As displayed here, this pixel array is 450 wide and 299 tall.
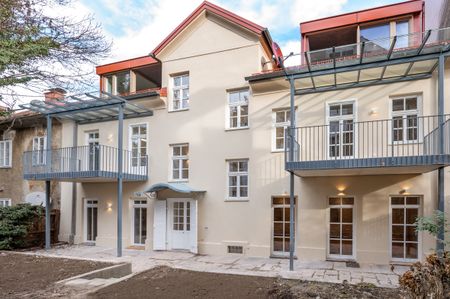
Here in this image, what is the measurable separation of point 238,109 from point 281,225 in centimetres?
439

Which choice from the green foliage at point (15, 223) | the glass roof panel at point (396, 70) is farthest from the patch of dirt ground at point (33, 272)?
the glass roof panel at point (396, 70)

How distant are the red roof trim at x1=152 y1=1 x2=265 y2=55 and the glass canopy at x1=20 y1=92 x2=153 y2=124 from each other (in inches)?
102

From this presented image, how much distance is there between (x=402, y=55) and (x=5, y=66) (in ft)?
30.9

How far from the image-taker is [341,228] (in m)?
10.6

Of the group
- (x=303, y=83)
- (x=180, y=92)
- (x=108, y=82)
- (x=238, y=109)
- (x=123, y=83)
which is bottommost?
(x=238, y=109)

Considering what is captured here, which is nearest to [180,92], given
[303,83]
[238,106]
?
[238,106]

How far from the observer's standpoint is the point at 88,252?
12.6 meters

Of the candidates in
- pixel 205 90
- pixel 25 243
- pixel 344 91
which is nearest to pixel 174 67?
pixel 205 90

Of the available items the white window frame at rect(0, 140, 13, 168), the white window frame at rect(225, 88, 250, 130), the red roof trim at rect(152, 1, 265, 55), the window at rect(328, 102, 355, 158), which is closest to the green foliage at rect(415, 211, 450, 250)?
the window at rect(328, 102, 355, 158)

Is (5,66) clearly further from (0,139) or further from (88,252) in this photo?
(0,139)

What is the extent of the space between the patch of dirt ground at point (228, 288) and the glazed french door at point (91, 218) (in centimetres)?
716

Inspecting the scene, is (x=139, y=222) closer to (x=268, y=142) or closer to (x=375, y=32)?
(x=268, y=142)

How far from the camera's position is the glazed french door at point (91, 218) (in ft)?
48.4

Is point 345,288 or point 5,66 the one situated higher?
point 5,66
